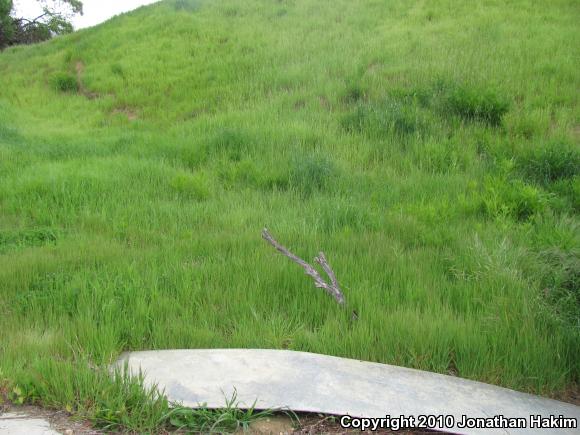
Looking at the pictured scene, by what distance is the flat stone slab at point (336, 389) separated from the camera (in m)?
2.56

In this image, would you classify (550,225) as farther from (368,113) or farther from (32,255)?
(32,255)

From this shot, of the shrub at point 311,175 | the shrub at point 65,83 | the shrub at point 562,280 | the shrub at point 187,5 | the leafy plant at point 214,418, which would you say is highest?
the shrub at point 187,5

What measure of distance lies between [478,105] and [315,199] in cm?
318

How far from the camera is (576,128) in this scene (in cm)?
694

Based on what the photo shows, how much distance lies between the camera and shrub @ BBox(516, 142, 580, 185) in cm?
579

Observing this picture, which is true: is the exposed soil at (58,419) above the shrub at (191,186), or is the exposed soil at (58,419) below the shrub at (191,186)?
below

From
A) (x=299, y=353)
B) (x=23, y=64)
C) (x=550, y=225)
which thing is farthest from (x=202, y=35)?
(x=299, y=353)

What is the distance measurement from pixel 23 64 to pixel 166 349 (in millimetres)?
15092

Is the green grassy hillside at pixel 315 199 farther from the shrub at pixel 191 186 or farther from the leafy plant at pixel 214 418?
the leafy plant at pixel 214 418

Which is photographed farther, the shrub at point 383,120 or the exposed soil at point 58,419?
the shrub at point 383,120

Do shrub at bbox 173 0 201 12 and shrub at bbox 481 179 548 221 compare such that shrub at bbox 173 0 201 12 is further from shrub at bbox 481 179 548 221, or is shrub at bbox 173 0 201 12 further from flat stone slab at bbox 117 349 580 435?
flat stone slab at bbox 117 349 580 435

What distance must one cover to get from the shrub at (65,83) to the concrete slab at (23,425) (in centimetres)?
1150

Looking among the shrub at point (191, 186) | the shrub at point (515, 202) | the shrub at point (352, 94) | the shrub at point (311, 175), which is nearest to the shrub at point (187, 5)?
the shrub at point (352, 94)

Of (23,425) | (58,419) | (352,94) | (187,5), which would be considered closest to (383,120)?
(352,94)
